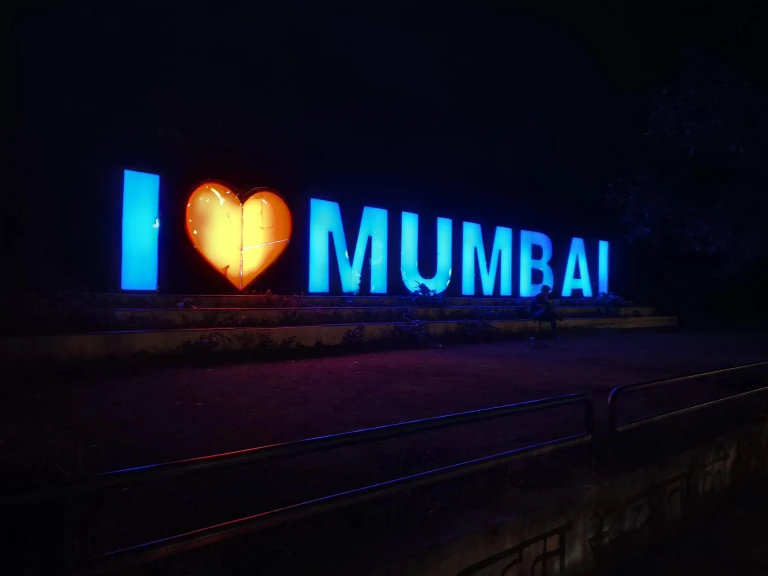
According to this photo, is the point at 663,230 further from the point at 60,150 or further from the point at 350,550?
the point at 350,550

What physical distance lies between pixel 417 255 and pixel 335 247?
3.12 metres

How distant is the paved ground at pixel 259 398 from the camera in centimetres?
495

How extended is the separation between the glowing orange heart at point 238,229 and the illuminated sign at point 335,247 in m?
0.02

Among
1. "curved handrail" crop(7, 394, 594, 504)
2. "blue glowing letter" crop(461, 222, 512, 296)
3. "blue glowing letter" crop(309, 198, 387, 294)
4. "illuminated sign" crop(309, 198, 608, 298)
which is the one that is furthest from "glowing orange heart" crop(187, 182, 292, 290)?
"curved handrail" crop(7, 394, 594, 504)

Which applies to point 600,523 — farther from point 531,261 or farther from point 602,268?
point 602,268

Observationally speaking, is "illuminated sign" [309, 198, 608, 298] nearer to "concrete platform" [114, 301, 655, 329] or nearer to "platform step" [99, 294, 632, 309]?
"platform step" [99, 294, 632, 309]

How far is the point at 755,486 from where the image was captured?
6.69 meters

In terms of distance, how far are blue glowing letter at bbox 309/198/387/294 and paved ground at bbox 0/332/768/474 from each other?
4219 millimetres

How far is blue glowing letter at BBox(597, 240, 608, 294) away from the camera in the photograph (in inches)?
947

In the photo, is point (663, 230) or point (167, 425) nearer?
point (167, 425)

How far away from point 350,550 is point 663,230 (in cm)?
1635

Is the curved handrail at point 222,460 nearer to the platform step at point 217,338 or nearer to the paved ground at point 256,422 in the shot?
the paved ground at point 256,422

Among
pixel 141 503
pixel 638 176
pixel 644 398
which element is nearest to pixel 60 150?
pixel 141 503

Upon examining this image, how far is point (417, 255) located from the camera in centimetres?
1766
